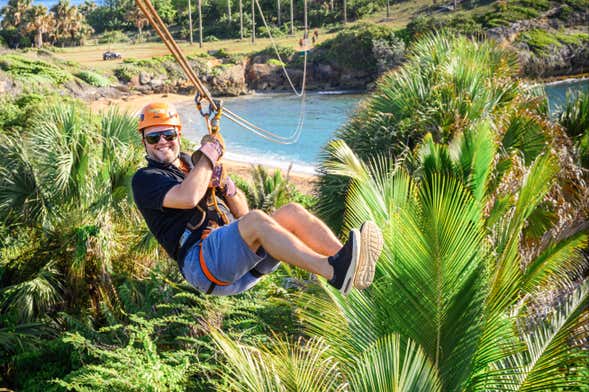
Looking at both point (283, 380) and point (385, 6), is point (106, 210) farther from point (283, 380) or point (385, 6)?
point (385, 6)

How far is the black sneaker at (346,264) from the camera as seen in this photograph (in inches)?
132

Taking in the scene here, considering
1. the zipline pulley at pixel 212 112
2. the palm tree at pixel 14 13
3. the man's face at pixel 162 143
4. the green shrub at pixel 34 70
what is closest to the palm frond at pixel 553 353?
the zipline pulley at pixel 212 112

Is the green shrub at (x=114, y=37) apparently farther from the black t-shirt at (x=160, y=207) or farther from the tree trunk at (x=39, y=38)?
the black t-shirt at (x=160, y=207)

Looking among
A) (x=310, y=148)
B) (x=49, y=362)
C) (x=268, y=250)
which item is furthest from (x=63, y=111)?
(x=310, y=148)

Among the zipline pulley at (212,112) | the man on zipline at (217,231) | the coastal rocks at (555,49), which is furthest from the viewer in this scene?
the coastal rocks at (555,49)

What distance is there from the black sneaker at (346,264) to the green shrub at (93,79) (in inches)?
2070

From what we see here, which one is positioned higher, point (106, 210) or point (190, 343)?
point (106, 210)

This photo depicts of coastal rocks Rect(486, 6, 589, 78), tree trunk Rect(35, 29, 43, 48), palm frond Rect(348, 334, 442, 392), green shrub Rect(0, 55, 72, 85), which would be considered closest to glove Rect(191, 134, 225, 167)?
palm frond Rect(348, 334, 442, 392)

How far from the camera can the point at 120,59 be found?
2443 inches

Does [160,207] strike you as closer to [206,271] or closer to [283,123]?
[206,271]

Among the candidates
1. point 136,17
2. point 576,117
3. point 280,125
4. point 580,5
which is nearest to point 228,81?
point 280,125

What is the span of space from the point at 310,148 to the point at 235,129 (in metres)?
10.7

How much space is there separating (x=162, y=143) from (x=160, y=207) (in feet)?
1.61

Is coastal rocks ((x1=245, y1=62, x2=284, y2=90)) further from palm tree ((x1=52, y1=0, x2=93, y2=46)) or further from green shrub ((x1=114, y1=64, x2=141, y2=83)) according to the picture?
palm tree ((x1=52, y1=0, x2=93, y2=46))
